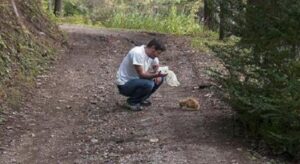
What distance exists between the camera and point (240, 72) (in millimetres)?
7191

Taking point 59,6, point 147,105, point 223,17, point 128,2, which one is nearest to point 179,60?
point 147,105

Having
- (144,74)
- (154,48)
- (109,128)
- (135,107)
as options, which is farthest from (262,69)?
(135,107)

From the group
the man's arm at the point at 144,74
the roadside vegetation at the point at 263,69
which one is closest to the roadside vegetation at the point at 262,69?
the roadside vegetation at the point at 263,69

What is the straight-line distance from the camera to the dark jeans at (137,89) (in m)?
8.52

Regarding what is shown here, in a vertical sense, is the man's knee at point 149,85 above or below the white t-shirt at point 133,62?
below

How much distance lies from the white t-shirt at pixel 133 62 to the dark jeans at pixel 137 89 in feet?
0.32

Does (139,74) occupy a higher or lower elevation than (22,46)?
higher

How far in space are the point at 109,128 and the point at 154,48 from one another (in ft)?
4.49

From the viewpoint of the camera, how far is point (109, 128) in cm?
775

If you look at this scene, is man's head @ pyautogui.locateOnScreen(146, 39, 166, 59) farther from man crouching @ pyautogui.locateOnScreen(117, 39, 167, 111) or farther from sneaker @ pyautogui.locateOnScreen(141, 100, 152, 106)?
sneaker @ pyautogui.locateOnScreen(141, 100, 152, 106)

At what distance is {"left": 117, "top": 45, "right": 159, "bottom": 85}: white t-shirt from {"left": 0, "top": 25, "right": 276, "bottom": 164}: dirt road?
1.78 ft

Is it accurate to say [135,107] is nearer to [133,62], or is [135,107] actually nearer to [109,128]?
[133,62]

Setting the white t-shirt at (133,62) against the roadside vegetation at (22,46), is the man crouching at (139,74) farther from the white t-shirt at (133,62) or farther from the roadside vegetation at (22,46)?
the roadside vegetation at (22,46)

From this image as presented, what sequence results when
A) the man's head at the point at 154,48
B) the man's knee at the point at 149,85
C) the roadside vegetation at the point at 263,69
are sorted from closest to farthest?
1. the roadside vegetation at the point at 263,69
2. the man's head at the point at 154,48
3. the man's knee at the point at 149,85
